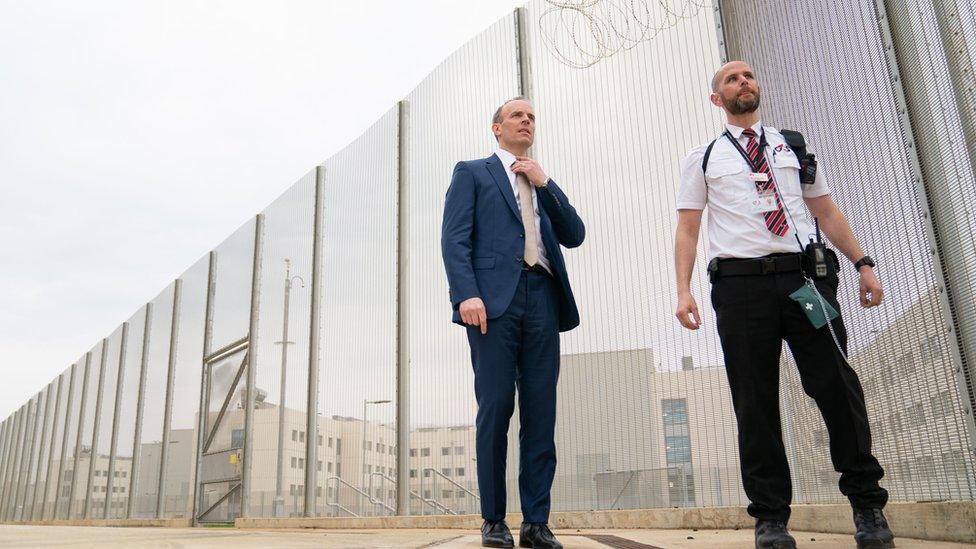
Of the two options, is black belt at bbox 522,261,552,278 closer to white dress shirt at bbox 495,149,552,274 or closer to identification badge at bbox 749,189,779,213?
white dress shirt at bbox 495,149,552,274

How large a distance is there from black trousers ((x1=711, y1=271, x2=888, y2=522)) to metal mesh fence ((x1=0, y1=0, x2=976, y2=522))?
2.38 ft

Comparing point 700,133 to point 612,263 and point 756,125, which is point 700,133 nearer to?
point 612,263

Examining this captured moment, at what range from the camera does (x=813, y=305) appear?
1764mm

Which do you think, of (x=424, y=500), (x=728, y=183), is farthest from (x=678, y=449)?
(x=424, y=500)

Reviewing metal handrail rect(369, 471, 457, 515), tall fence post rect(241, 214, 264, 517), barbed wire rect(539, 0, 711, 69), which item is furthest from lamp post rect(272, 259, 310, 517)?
barbed wire rect(539, 0, 711, 69)

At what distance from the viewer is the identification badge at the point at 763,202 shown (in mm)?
1915

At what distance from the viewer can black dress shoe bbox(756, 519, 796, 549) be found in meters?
1.63

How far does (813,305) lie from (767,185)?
368 millimetres

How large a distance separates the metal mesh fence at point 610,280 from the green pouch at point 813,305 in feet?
2.56

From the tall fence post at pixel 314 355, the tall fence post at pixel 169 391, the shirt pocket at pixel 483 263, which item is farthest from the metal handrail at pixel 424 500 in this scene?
the tall fence post at pixel 169 391

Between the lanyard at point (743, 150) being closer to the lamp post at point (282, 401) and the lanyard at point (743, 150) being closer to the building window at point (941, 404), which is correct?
the building window at point (941, 404)

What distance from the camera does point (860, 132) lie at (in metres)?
2.80

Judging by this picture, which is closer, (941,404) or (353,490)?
(941,404)

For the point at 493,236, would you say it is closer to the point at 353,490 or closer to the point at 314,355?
the point at 353,490
